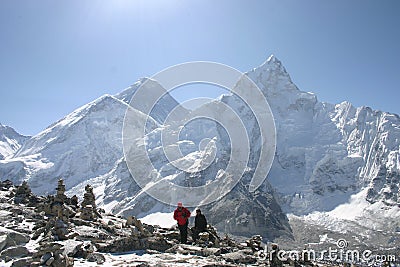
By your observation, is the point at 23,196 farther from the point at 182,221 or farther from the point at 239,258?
the point at 239,258

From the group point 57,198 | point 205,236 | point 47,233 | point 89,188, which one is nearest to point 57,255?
point 47,233

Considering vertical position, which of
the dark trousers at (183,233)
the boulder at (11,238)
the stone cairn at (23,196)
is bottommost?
the boulder at (11,238)

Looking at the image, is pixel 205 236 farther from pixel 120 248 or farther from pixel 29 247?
pixel 29 247

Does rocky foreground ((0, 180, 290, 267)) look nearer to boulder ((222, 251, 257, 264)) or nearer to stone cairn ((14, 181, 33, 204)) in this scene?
boulder ((222, 251, 257, 264))

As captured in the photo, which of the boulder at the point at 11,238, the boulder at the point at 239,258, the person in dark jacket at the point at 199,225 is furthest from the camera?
the person in dark jacket at the point at 199,225

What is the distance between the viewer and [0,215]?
2606 cm

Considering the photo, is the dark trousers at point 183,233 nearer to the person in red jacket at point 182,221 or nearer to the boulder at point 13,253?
the person in red jacket at point 182,221

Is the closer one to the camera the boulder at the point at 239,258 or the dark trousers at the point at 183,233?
the boulder at the point at 239,258
